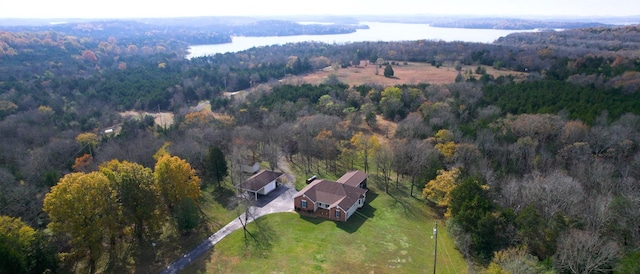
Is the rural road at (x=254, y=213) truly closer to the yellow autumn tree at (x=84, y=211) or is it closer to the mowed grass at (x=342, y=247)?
the mowed grass at (x=342, y=247)

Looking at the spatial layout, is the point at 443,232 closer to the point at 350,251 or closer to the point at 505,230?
the point at 505,230

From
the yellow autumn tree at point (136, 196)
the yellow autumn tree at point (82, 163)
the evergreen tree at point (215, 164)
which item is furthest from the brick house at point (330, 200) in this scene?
the yellow autumn tree at point (82, 163)

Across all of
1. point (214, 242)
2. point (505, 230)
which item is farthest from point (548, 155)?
point (214, 242)

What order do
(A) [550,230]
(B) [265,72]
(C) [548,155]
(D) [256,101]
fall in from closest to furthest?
(A) [550,230] → (C) [548,155] → (D) [256,101] → (B) [265,72]

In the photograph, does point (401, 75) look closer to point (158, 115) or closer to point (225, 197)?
point (158, 115)

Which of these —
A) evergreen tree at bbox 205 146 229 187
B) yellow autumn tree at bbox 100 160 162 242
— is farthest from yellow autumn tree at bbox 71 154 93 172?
yellow autumn tree at bbox 100 160 162 242

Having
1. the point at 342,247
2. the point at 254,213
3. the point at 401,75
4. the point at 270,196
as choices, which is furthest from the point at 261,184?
the point at 401,75
